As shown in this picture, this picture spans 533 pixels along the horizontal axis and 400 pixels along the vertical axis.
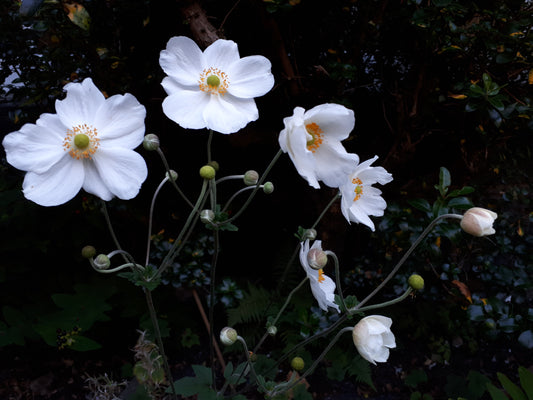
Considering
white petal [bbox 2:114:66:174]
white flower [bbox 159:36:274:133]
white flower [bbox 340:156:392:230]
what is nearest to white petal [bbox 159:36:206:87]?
white flower [bbox 159:36:274:133]

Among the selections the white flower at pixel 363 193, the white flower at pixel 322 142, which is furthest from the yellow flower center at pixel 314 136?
the white flower at pixel 363 193

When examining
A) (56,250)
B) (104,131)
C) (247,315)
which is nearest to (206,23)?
(104,131)

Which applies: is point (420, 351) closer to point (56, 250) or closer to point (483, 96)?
point (483, 96)

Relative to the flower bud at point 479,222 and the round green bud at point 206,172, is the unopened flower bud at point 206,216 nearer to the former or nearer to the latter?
the round green bud at point 206,172

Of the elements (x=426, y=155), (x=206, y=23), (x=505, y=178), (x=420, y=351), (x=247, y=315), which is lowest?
(x=420, y=351)

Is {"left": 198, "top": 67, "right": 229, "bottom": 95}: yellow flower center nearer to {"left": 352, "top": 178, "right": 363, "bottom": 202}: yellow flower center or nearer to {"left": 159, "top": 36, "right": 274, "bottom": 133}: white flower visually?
{"left": 159, "top": 36, "right": 274, "bottom": 133}: white flower

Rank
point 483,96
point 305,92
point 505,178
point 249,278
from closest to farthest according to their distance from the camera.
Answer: point 483,96 → point 305,92 → point 505,178 → point 249,278
